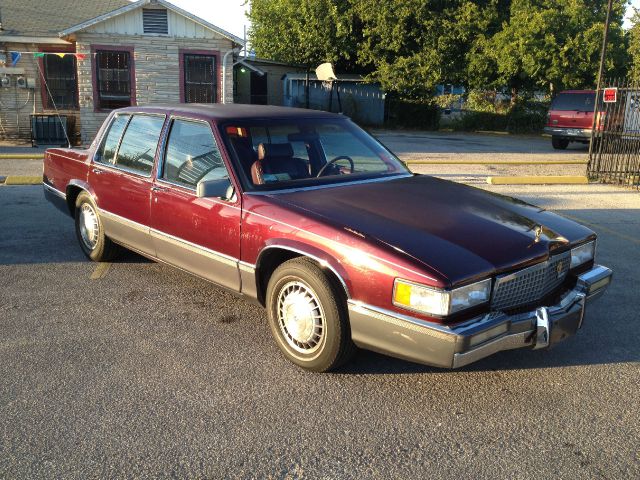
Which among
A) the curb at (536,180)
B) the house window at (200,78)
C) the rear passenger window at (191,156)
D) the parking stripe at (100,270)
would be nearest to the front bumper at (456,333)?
the rear passenger window at (191,156)

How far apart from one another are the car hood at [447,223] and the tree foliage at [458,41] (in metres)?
23.8

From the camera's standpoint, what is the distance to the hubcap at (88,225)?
584 centimetres

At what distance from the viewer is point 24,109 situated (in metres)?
18.3

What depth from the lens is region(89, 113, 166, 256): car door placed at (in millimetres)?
4988

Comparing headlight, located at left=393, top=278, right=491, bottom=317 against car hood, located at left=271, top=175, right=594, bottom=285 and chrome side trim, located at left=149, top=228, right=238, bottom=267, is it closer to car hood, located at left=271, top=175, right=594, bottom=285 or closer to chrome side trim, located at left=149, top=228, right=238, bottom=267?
car hood, located at left=271, top=175, right=594, bottom=285

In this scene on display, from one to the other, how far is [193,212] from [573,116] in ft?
58.1

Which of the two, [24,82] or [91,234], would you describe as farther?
[24,82]

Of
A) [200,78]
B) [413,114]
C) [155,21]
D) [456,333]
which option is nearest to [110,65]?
[155,21]

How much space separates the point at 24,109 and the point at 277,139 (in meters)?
16.6

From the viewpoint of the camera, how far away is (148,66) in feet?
58.2

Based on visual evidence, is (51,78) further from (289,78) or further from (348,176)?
(348,176)

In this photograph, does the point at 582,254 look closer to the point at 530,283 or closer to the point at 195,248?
the point at 530,283

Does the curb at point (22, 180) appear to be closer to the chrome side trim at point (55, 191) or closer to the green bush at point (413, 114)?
the chrome side trim at point (55, 191)

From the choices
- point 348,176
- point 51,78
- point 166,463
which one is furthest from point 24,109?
point 166,463
